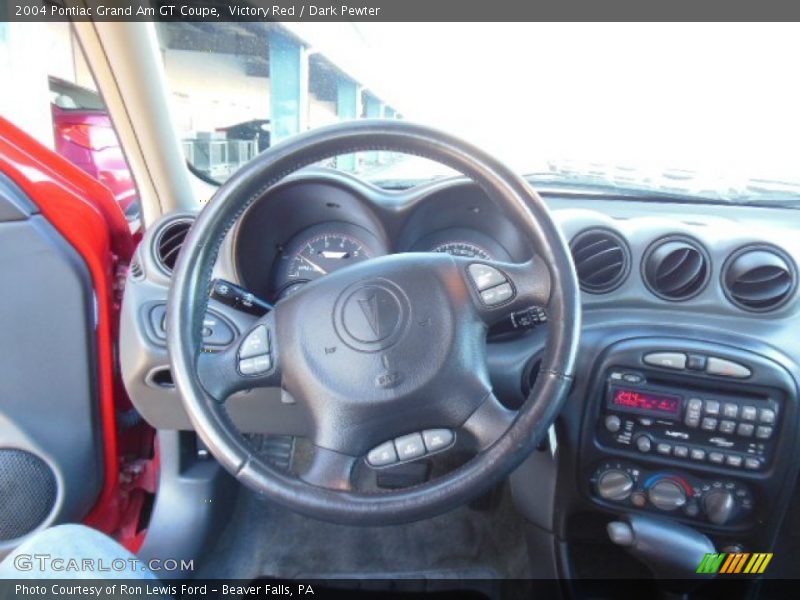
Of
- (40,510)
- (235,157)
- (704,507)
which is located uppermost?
(235,157)

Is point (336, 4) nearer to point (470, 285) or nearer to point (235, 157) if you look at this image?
point (235, 157)

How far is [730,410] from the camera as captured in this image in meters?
1.39

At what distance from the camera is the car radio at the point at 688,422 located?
139 centimetres

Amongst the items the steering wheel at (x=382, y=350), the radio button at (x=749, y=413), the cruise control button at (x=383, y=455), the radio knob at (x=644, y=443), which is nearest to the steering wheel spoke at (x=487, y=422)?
the steering wheel at (x=382, y=350)

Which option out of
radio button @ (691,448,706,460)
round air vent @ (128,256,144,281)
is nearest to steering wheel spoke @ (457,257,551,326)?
radio button @ (691,448,706,460)

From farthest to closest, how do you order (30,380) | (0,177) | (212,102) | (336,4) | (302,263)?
(212,102), (336,4), (302,263), (30,380), (0,177)

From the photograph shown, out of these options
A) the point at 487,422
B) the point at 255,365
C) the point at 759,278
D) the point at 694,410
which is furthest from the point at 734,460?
the point at 255,365

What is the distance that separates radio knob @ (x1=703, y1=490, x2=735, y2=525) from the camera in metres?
1.44

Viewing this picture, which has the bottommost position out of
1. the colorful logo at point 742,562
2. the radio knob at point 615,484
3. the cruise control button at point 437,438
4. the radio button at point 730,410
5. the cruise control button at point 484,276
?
the colorful logo at point 742,562

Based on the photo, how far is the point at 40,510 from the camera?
5.23ft

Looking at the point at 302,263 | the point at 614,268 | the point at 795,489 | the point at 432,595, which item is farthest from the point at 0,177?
the point at 795,489

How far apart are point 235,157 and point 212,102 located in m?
0.43

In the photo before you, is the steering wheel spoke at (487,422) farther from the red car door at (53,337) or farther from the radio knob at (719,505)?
the red car door at (53,337)

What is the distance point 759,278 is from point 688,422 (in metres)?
0.38
